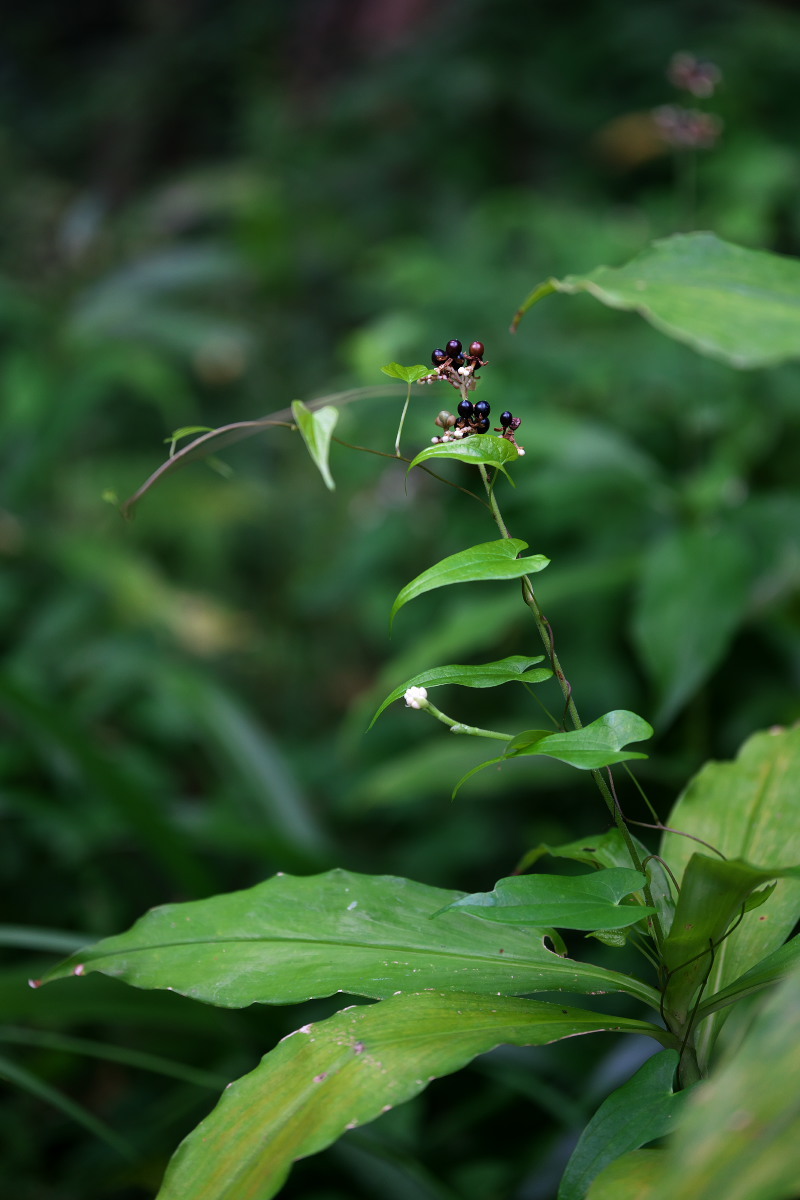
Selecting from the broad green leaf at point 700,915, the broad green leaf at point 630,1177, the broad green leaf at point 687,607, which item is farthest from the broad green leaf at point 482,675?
the broad green leaf at point 687,607

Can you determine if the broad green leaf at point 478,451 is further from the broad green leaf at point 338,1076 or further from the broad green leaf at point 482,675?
the broad green leaf at point 338,1076

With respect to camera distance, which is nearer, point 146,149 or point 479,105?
point 479,105

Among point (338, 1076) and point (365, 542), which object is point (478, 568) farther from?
point (365, 542)

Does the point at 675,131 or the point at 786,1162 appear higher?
the point at 675,131

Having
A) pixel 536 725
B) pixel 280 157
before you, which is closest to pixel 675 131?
pixel 536 725

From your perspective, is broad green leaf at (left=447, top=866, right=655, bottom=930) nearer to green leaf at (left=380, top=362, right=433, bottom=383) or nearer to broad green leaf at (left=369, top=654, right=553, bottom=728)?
broad green leaf at (left=369, top=654, right=553, bottom=728)

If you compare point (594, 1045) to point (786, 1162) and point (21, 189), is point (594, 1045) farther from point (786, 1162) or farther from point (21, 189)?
point (21, 189)
